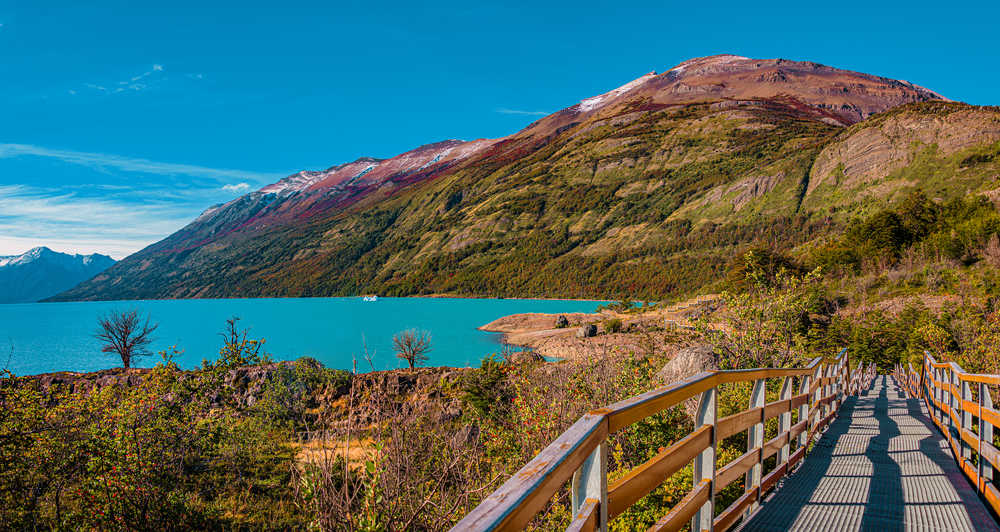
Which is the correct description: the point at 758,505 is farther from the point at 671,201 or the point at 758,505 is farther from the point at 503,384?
the point at 671,201

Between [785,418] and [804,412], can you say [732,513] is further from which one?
[804,412]

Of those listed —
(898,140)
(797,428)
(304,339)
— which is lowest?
(304,339)

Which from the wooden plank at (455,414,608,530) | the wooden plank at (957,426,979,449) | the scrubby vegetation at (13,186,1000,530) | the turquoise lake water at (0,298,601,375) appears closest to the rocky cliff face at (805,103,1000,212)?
the turquoise lake water at (0,298,601,375)

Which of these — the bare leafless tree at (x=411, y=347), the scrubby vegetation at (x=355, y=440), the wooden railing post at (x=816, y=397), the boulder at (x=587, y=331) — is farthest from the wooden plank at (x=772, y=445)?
the boulder at (x=587, y=331)

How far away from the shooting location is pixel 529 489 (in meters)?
1.25

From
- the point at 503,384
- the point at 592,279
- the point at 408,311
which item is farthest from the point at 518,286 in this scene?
the point at 503,384

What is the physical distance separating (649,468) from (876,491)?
370 centimetres

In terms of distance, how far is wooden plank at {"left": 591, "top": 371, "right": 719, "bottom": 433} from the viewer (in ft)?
6.27

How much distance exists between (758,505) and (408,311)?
13201 centimetres

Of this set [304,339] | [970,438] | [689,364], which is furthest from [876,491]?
[304,339]

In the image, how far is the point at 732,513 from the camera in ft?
11.6

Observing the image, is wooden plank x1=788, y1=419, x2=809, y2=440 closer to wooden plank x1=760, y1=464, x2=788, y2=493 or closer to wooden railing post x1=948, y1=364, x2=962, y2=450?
wooden plank x1=760, y1=464, x2=788, y2=493

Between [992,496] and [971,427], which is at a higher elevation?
[971,427]

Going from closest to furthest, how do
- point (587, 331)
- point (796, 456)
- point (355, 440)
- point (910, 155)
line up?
1. point (796, 456)
2. point (355, 440)
3. point (587, 331)
4. point (910, 155)
